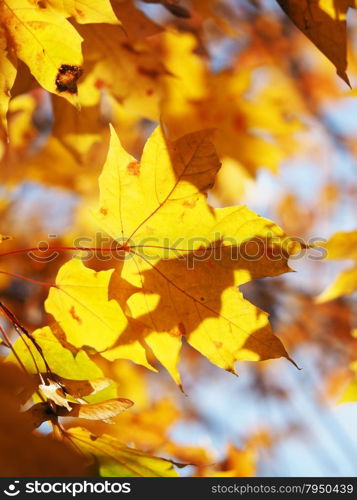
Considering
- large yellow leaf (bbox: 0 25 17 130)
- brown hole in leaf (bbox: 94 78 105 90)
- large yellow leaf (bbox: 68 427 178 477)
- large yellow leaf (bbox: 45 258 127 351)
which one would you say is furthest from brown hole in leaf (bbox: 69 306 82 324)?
brown hole in leaf (bbox: 94 78 105 90)

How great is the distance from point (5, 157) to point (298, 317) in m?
2.14

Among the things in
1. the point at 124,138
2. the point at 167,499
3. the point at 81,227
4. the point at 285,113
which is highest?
the point at 285,113

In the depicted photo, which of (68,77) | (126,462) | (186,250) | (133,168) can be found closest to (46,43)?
(68,77)

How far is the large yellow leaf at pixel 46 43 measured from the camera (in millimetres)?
912

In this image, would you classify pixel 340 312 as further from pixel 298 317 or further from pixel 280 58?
pixel 280 58

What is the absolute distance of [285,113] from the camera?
6.47 ft

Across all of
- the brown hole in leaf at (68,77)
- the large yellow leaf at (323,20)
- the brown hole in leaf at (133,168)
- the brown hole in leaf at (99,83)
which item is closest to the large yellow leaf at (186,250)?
the brown hole in leaf at (133,168)

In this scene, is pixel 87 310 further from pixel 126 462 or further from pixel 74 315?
pixel 126 462

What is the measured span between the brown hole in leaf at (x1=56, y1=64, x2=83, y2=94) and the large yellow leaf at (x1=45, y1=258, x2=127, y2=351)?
0.28m

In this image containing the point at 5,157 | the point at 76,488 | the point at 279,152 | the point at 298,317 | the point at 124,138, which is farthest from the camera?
the point at 298,317

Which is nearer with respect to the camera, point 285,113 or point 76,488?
point 76,488

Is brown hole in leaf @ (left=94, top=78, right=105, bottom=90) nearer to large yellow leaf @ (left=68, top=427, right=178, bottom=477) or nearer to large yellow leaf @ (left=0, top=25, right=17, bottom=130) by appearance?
large yellow leaf @ (left=0, top=25, right=17, bottom=130)

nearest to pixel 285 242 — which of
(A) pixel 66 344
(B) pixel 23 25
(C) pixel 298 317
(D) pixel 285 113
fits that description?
(A) pixel 66 344

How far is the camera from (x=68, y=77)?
908 mm
